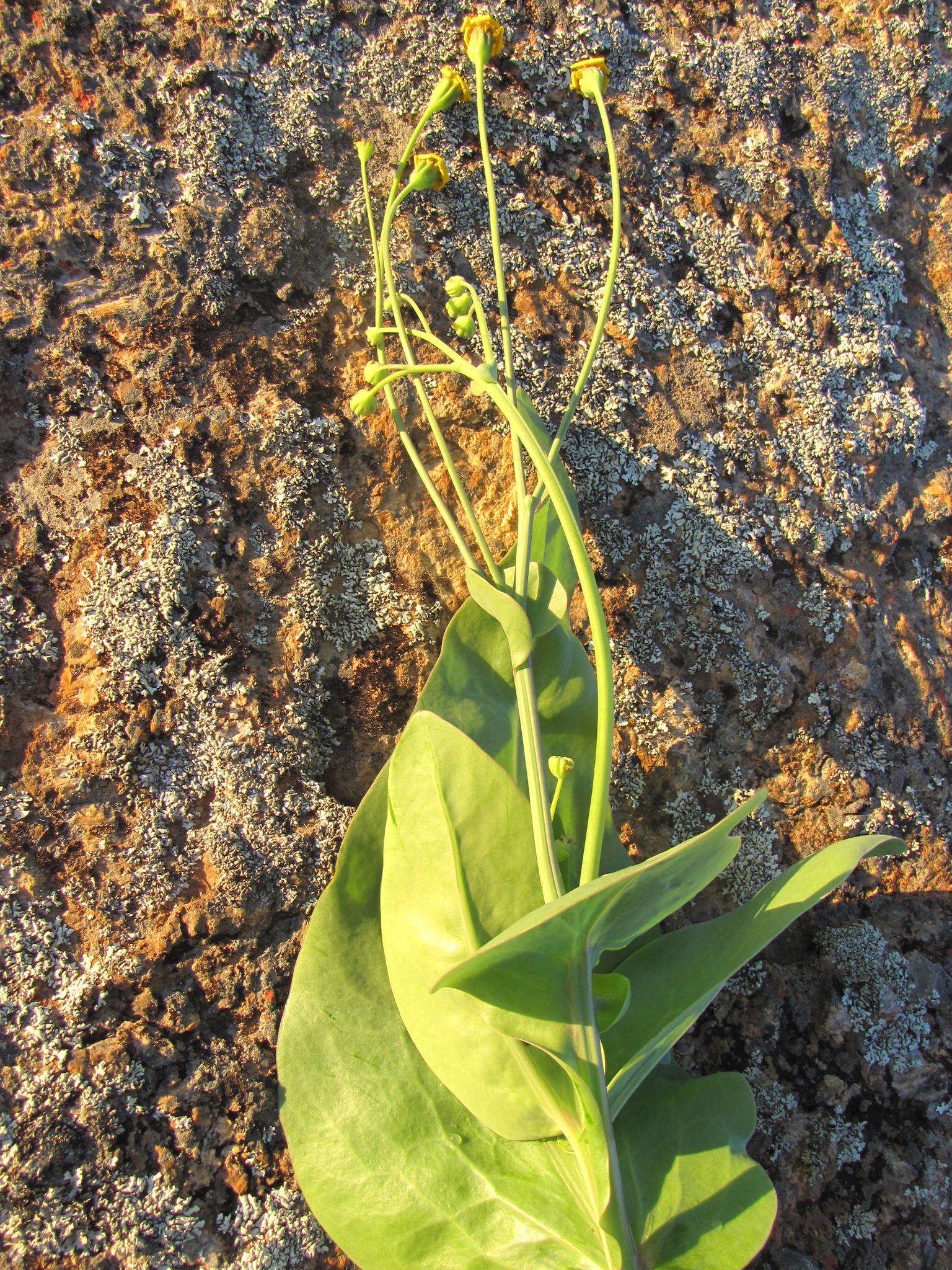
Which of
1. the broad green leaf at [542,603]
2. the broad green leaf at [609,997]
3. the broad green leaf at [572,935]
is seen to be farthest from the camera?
the broad green leaf at [542,603]

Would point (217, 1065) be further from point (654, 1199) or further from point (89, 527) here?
point (89, 527)

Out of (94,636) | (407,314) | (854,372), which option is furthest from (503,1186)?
(854,372)

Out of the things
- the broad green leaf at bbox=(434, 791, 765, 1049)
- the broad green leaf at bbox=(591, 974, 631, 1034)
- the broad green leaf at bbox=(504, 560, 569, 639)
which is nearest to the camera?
the broad green leaf at bbox=(434, 791, 765, 1049)

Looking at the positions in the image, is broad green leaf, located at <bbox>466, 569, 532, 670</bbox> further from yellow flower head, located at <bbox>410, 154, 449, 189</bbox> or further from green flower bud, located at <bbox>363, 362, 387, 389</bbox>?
yellow flower head, located at <bbox>410, 154, 449, 189</bbox>

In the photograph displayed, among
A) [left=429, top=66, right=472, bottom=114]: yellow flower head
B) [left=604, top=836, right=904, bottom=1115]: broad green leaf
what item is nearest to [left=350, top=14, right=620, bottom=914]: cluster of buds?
[left=429, top=66, right=472, bottom=114]: yellow flower head

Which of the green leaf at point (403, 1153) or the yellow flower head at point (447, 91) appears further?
the yellow flower head at point (447, 91)

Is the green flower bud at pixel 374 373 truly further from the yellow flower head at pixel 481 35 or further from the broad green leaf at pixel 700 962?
the broad green leaf at pixel 700 962

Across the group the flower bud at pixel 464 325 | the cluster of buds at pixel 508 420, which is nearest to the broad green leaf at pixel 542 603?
the cluster of buds at pixel 508 420
